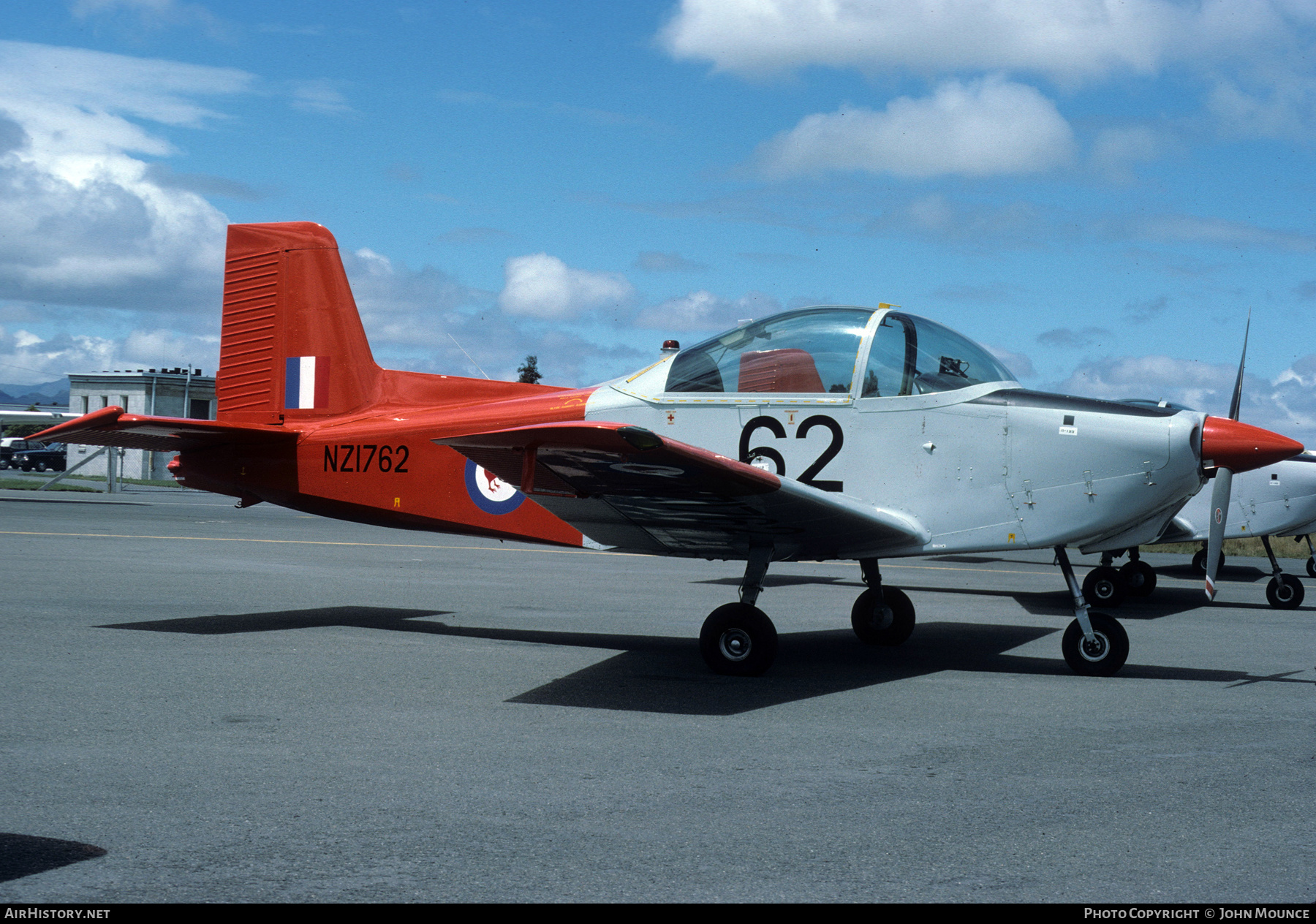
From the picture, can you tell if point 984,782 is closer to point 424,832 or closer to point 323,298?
point 424,832

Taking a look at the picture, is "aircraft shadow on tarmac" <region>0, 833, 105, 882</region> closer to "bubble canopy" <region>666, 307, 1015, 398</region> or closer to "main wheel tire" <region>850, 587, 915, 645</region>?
"bubble canopy" <region>666, 307, 1015, 398</region>

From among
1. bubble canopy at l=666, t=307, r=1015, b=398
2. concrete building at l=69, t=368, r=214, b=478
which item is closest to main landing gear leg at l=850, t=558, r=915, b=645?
bubble canopy at l=666, t=307, r=1015, b=398

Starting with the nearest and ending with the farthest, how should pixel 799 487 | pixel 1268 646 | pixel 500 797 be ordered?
pixel 500 797, pixel 799 487, pixel 1268 646

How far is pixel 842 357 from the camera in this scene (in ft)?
25.0

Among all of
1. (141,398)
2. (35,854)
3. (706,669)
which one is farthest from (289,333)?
(141,398)

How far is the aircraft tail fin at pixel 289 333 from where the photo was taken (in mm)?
9555

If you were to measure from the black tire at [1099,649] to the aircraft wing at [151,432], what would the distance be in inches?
242

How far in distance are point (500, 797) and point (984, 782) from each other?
1.97 meters

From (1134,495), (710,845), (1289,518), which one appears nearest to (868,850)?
(710,845)

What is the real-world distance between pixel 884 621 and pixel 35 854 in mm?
6474

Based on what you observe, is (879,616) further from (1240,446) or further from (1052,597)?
(1052,597)

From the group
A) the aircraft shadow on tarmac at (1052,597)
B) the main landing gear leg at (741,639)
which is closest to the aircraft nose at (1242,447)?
the main landing gear leg at (741,639)

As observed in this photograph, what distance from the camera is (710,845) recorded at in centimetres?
371

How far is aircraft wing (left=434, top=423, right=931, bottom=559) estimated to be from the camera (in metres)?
5.68
